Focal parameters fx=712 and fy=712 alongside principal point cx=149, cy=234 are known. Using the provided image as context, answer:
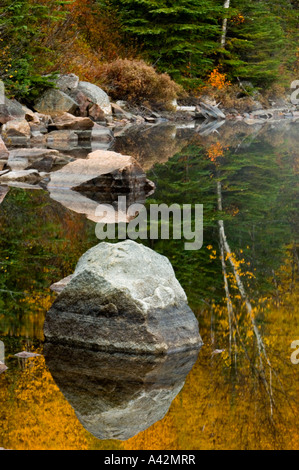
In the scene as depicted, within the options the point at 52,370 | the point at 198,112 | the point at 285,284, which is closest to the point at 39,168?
the point at 285,284

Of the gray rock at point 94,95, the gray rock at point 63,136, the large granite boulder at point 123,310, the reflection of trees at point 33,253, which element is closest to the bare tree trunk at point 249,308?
the large granite boulder at point 123,310

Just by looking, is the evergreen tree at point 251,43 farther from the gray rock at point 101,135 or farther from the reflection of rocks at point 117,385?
the reflection of rocks at point 117,385

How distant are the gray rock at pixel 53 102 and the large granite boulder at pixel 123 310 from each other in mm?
16784

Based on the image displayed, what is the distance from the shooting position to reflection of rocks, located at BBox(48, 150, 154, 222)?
35.5 ft

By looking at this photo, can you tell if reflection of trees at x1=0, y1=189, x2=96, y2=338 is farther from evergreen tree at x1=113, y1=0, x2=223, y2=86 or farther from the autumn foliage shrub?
evergreen tree at x1=113, y1=0, x2=223, y2=86

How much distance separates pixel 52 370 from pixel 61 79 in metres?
19.6

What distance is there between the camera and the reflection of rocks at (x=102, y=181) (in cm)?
1081

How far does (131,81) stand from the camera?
91.8ft

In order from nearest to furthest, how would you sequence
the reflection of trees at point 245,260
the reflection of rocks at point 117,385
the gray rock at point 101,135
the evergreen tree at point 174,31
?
1. the reflection of rocks at point 117,385
2. the reflection of trees at point 245,260
3. the gray rock at point 101,135
4. the evergreen tree at point 174,31

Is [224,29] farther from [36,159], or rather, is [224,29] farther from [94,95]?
[36,159]

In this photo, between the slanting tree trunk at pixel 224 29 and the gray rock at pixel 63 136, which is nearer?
the gray rock at pixel 63 136

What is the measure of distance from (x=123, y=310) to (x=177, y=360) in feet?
1.53

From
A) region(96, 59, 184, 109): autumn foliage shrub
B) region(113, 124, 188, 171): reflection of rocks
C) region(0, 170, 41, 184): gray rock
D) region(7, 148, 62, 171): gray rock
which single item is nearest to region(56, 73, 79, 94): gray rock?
region(113, 124, 188, 171): reflection of rocks

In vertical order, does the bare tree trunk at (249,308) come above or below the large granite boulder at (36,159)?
above
